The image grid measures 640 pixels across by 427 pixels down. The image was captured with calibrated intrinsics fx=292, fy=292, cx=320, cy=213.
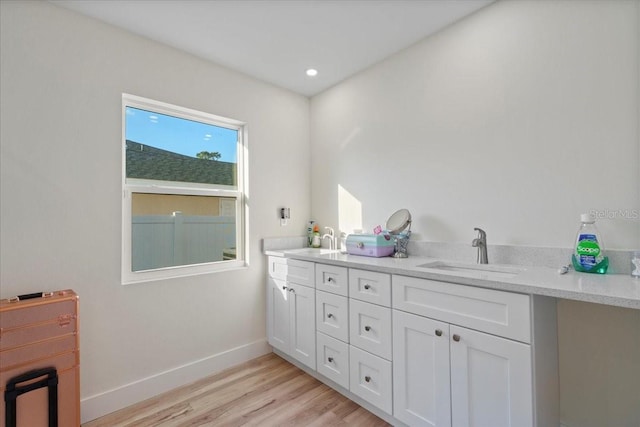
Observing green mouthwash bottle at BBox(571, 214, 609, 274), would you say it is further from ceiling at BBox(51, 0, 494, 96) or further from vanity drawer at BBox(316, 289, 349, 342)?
ceiling at BBox(51, 0, 494, 96)

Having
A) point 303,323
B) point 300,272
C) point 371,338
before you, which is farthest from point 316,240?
point 371,338

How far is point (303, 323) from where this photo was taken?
2.26 metres

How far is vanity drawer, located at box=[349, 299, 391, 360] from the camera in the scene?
1.68 meters

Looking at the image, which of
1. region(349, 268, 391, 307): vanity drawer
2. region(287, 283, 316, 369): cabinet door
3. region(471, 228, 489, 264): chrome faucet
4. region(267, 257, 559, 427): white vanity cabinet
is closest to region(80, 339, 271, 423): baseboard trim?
region(287, 283, 316, 369): cabinet door

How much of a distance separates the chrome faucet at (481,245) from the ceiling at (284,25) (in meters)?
1.45

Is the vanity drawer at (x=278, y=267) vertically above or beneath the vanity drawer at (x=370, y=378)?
above

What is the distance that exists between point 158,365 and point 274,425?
98cm

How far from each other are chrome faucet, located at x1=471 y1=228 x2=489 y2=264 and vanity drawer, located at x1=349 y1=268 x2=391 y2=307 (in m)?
0.60

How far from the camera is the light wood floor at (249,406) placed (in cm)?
177

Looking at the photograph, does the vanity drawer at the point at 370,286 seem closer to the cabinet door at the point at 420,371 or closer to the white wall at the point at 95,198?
the cabinet door at the point at 420,371

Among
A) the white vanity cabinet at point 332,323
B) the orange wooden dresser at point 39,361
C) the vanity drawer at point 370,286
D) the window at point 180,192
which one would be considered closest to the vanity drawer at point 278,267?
the window at point 180,192

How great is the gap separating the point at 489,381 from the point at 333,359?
1.02 metres

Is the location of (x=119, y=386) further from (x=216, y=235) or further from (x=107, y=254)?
(x=216, y=235)

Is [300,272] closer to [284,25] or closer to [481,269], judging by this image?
[481,269]
